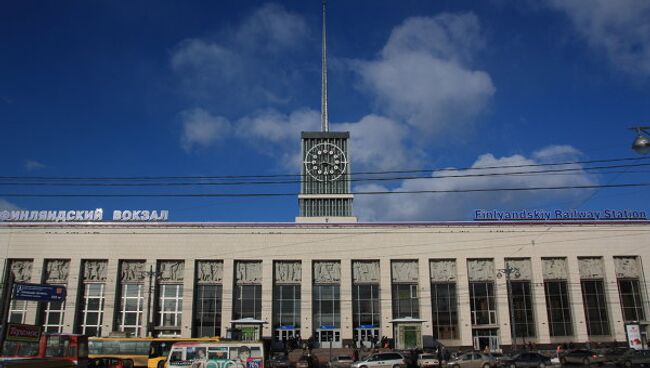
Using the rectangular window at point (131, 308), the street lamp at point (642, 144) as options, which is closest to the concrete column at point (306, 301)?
the rectangular window at point (131, 308)

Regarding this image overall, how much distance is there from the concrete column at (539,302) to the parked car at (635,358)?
1833 centimetres

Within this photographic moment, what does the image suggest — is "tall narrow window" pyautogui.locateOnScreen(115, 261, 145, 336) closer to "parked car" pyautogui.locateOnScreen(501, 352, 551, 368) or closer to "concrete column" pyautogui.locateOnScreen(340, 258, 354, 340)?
"concrete column" pyautogui.locateOnScreen(340, 258, 354, 340)

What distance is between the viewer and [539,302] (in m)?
58.8

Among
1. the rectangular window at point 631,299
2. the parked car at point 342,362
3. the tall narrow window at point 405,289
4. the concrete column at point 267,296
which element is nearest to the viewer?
the parked car at point 342,362

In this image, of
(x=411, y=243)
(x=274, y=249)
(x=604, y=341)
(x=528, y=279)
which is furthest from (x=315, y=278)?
(x=604, y=341)

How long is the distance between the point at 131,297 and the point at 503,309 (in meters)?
41.5

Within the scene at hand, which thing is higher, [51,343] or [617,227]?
[617,227]

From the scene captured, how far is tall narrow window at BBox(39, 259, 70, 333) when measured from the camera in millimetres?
57656

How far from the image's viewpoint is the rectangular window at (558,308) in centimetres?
5875

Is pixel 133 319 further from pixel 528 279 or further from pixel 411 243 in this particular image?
pixel 528 279

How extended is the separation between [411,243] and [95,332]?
36442mm

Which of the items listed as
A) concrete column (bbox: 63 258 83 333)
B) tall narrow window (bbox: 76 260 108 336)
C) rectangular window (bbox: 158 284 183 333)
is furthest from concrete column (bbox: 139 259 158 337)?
concrete column (bbox: 63 258 83 333)

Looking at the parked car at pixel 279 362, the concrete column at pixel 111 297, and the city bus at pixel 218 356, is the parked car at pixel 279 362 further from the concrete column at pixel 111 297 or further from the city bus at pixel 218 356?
the concrete column at pixel 111 297

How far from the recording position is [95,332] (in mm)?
57656
